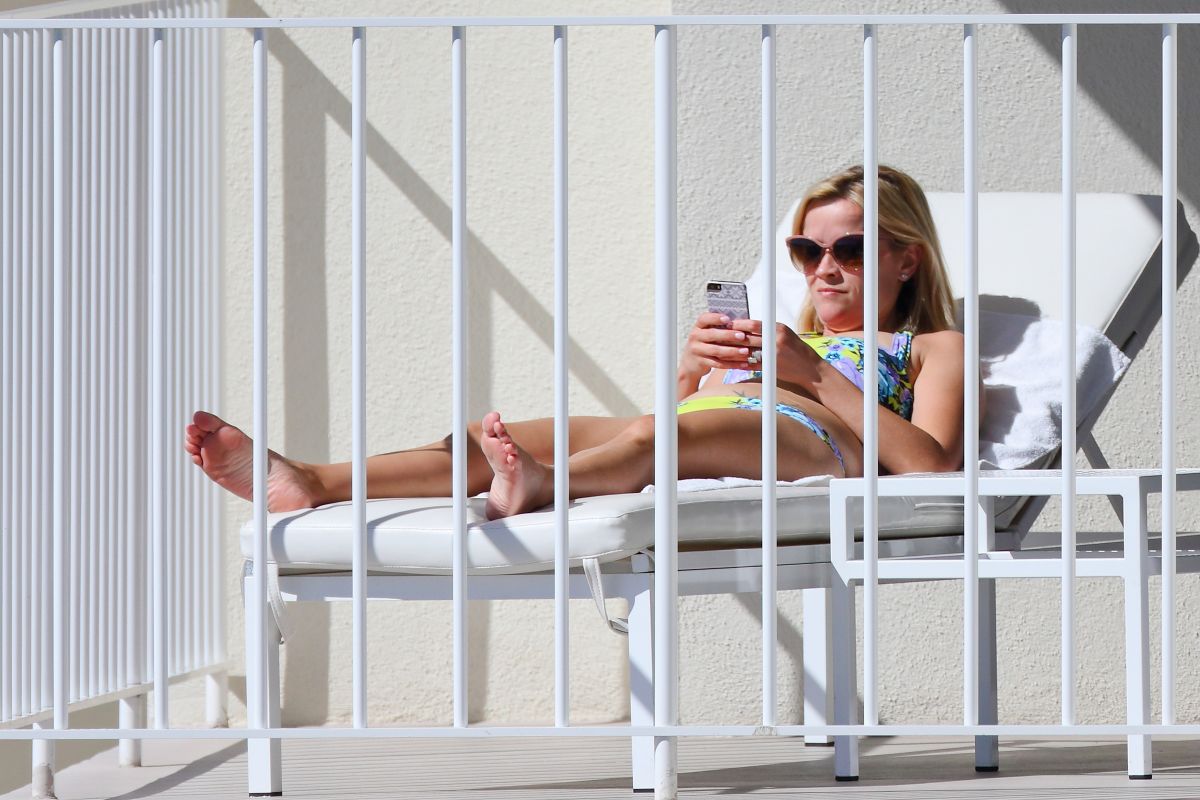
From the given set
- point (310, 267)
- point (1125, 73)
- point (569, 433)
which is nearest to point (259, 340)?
point (569, 433)

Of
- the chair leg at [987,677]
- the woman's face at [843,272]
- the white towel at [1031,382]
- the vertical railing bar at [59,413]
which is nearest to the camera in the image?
the vertical railing bar at [59,413]

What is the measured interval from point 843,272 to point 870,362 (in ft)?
3.47

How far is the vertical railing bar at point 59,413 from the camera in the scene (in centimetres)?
217

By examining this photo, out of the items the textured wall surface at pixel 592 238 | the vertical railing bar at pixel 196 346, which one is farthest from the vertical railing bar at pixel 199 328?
the textured wall surface at pixel 592 238

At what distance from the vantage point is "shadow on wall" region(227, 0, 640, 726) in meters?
3.78

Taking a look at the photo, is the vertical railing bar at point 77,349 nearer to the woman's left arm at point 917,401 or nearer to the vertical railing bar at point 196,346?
the vertical railing bar at point 196,346

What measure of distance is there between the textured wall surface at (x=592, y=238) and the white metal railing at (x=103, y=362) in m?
0.23

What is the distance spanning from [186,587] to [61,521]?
1322 mm

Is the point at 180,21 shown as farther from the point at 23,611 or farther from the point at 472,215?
the point at 472,215

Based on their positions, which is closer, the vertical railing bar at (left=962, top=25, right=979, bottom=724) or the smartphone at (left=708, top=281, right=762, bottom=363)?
the vertical railing bar at (left=962, top=25, right=979, bottom=724)

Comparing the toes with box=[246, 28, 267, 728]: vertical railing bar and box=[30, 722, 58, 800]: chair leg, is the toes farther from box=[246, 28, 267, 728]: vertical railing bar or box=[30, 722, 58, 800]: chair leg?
box=[30, 722, 58, 800]: chair leg

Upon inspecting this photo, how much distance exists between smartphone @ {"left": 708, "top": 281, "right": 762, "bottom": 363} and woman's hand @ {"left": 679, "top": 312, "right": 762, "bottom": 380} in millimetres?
17

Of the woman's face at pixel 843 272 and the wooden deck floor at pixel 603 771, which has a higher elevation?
the woman's face at pixel 843 272

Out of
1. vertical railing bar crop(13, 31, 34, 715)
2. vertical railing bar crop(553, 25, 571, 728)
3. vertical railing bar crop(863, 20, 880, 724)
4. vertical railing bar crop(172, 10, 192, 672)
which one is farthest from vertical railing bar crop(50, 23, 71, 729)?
vertical railing bar crop(172, 10, 192, 672)
